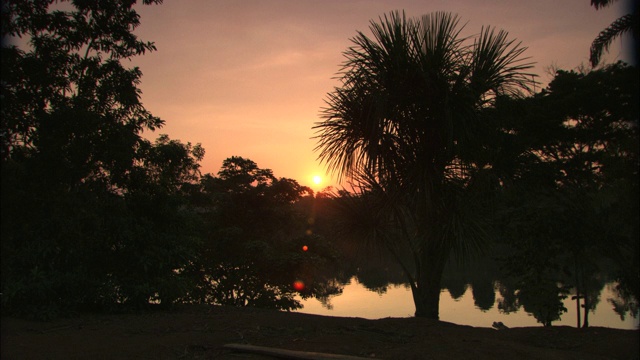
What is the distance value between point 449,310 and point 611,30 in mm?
17591

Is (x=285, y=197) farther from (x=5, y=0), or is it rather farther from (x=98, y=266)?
(x=5, y=0)

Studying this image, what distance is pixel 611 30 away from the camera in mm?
8445

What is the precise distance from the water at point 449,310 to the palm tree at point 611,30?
13.7 m

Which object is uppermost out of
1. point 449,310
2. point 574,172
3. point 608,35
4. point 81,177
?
point 608,35

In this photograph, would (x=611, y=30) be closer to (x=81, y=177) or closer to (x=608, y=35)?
(x=608, y=35)

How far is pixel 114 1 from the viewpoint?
22.0 ft

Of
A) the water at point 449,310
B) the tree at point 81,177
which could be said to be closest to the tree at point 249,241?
the water at point 449,310

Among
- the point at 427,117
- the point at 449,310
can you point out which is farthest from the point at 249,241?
the point at 449,310

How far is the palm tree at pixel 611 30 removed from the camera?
8.05 m

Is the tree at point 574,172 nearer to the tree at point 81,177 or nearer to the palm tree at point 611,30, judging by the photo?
the palm tree at point 611,30

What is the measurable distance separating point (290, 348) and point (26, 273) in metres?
4.72

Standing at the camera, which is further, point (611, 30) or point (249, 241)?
point (249, 241)

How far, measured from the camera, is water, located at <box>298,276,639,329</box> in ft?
66.8

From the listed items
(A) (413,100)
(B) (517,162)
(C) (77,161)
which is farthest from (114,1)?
(B) (517,162)
